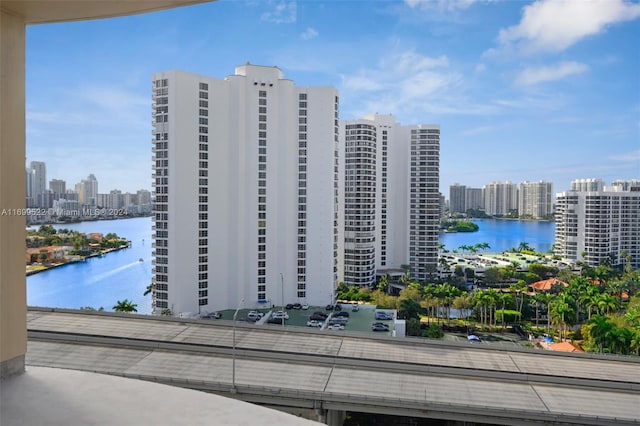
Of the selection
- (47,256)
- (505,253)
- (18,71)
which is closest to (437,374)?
(18,71)

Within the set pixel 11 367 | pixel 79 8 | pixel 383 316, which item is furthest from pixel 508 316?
pixel 79 8

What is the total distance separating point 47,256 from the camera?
280 inches

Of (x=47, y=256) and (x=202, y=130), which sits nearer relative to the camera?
(x=47, y=256)

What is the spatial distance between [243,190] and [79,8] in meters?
10.1

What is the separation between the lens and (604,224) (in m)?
19.9

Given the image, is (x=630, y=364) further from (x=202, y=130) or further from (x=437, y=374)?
(x=202, y=130)

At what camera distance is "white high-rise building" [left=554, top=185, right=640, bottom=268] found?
65.5 ft

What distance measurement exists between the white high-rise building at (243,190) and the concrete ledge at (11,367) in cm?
928

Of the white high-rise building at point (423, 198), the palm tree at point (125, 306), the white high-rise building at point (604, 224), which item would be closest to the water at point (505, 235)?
the white high-rise building at point (604, 224)

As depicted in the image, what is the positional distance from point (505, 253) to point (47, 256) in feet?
86.1

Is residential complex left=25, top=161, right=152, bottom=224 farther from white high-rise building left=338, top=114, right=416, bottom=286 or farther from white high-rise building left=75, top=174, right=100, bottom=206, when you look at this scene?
white high-rise building left=338, top=114, right=416, bottom=286

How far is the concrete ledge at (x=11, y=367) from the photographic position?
4.44 ft

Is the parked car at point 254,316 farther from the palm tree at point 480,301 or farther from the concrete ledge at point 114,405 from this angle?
the concrete ledge at point 114,405

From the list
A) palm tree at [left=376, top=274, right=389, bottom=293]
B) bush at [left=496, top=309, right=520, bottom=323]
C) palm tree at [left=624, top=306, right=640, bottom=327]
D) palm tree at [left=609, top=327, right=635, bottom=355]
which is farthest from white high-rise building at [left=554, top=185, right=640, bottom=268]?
palm tree at [left=609, top=327, right=635, bottom=355]
